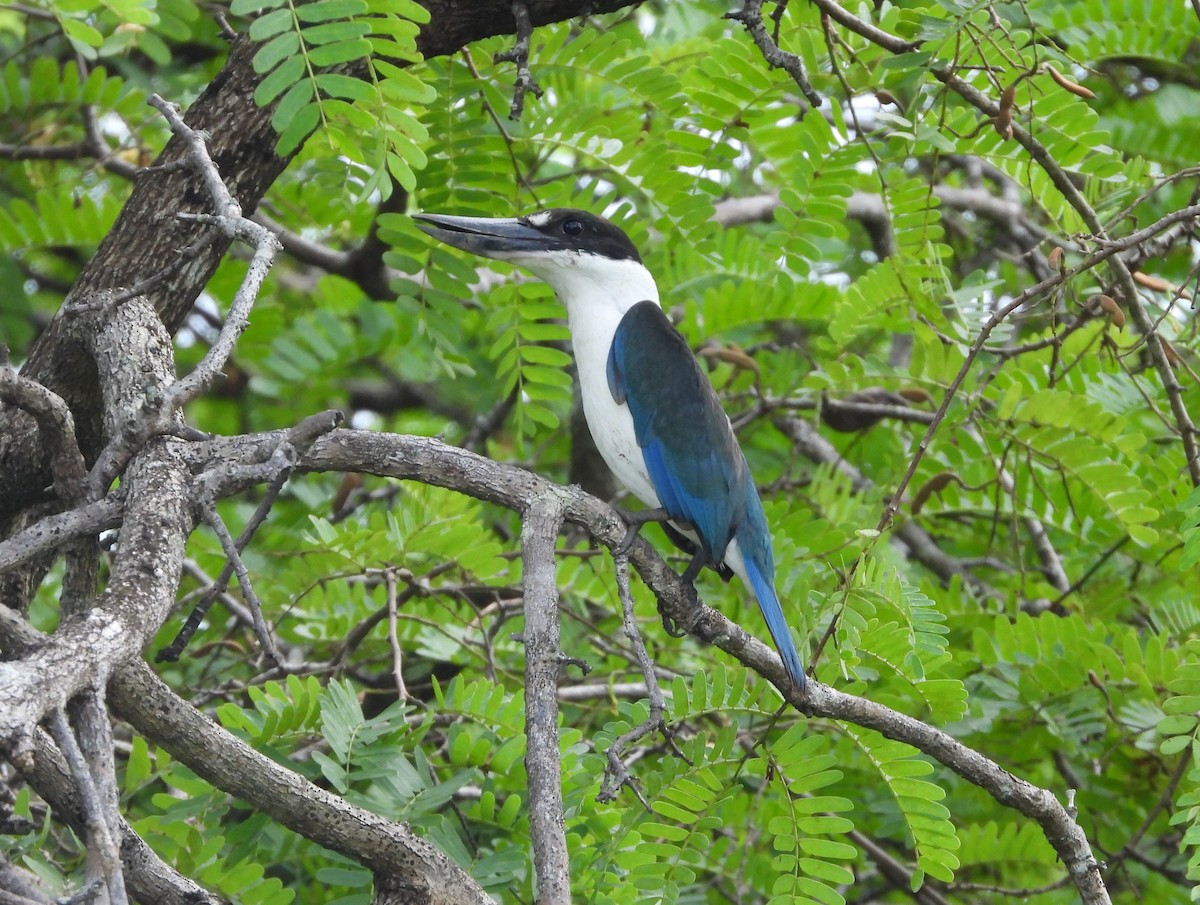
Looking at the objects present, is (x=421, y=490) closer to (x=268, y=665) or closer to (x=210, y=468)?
(x=268, y=665)

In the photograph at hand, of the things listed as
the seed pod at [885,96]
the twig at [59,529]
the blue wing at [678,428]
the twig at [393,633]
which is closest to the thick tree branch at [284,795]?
the twig at [59,529]

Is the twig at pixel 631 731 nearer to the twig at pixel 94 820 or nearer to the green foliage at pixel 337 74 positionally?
the twig at pixel 94 820

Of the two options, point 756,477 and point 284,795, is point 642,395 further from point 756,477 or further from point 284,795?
point 756,477

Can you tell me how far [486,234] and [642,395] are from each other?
528mm

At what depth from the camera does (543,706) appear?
72.2 inches

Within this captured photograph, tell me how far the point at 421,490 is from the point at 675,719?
4.04ft

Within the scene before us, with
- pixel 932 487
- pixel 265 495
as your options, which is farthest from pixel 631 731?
pixel 932 487

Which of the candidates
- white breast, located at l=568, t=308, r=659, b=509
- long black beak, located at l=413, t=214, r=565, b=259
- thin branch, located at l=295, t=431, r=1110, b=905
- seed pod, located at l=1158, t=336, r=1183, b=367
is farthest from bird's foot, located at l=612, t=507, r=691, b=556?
seed pod, located at l=1158, t=336, r=1183, b=367

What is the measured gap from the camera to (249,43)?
2.67 meters

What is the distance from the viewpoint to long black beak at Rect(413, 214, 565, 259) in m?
3.03

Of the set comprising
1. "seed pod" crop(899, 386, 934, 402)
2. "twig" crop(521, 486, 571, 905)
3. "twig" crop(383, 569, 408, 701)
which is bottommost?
"twig" crop(383, 569, 408, 701)

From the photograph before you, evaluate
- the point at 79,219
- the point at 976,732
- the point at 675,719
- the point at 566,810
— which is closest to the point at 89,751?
the point at 566,810

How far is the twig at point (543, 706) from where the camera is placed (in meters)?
1.71

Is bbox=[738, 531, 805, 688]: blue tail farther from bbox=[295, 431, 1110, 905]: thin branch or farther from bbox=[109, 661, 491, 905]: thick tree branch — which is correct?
bbox=[109, 661, 491, 905]: thick tree branch
